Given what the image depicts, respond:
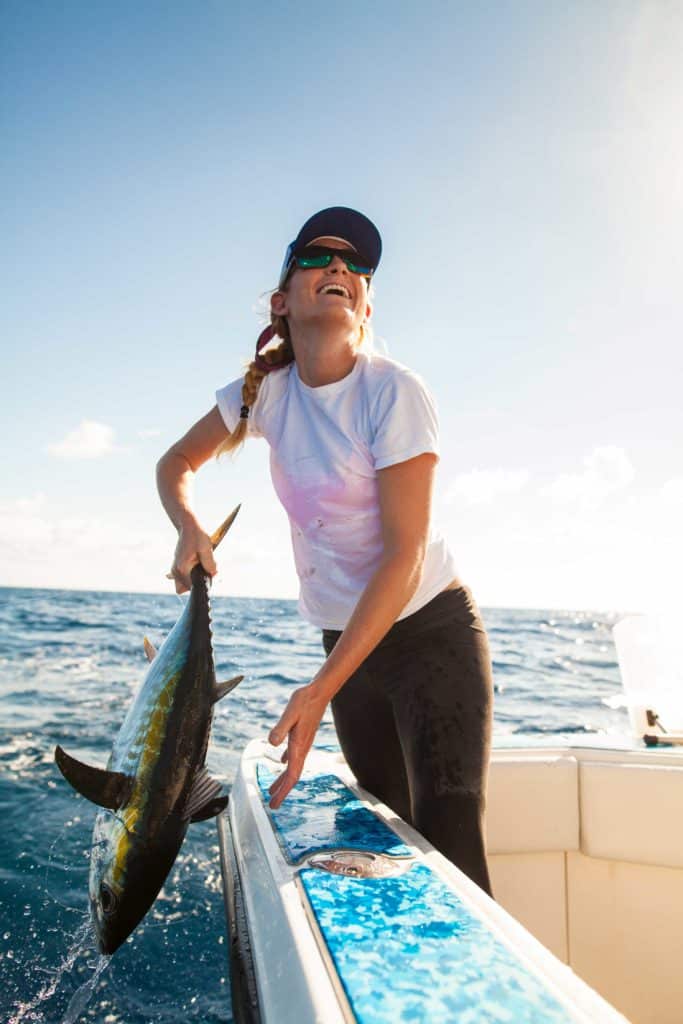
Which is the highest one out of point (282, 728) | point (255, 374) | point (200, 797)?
point (255, 374)

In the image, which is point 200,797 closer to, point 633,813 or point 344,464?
point 344,464

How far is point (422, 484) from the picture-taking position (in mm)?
2039

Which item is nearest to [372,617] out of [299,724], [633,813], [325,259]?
[299,724]

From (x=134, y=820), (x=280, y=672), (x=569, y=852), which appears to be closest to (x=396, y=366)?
(x=134, y=820)

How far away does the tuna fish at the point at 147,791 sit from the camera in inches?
69.2

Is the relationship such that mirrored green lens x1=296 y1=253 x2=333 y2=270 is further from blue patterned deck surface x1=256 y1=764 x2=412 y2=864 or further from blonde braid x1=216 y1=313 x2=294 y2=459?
blue patterned deck surface x1=256 y1=764 x2=412 y2=864

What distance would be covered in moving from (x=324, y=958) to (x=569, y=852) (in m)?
1.94

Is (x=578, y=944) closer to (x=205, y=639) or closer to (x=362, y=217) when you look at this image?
(x=205, y=639)

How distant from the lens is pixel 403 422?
2080 mm

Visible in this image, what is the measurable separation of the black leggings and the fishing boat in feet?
0.45

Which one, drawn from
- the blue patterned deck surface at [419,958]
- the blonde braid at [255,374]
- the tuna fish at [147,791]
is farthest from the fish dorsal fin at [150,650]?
the blue patterned deck surface at [419,958]

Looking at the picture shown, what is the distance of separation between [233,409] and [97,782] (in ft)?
4.24

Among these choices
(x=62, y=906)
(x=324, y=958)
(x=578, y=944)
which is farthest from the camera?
(x=62, y=906)

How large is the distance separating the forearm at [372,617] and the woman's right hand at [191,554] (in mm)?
503
